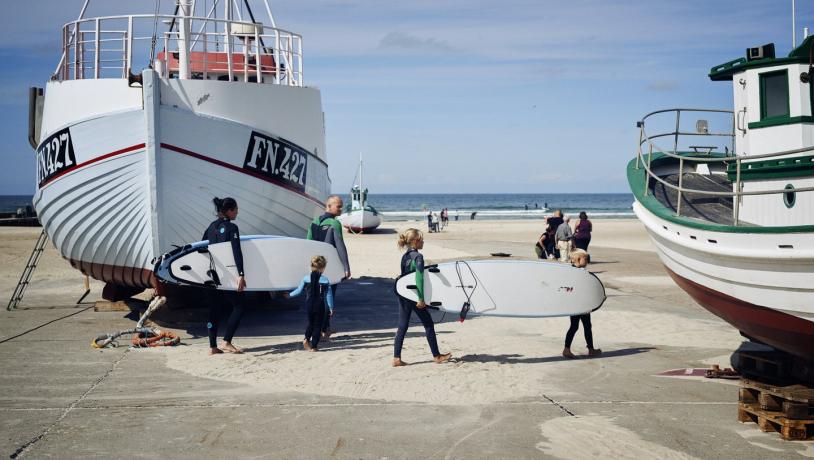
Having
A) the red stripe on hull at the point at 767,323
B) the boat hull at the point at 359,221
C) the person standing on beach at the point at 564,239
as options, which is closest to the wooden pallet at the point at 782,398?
the red stripe on hull at the point at 767,323

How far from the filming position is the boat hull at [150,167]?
1023cm

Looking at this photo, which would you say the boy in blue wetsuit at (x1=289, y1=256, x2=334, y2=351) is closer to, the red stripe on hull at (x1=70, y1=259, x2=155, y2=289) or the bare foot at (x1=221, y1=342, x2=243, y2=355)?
the bare foot at (x1=221, y1=342, x2=243, y2=355)

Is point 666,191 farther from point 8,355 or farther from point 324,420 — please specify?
point 8,355

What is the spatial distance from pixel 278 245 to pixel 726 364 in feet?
19.5

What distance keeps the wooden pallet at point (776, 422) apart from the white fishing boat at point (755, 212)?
0.72 metres

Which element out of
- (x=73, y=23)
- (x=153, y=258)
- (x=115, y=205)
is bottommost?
(x=153, y=258)

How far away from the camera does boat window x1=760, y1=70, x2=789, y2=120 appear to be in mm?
9078

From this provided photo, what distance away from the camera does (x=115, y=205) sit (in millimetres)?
10406

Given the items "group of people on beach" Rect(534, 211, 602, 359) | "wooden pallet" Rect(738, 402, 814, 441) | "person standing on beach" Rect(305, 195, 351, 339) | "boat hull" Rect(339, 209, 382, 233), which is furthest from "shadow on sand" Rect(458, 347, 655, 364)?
"boat hull" Rect(339, 209, 382, 233)

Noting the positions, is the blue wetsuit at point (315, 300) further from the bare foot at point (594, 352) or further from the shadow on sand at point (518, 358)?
the bare foot at point (594, 352)

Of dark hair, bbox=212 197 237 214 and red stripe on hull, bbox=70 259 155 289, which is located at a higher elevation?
dark hair, bbox=212 197 237 214

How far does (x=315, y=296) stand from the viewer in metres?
9.43

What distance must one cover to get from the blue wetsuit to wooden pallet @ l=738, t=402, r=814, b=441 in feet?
16.6

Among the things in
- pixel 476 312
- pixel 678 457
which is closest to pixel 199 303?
pixel 476 312
